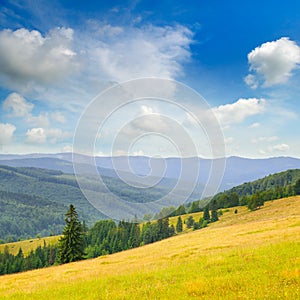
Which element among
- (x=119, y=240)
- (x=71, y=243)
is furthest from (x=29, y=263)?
(x=71, y=243)

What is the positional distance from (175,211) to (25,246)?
351 ft

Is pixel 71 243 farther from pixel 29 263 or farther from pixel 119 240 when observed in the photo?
pixel 29 263

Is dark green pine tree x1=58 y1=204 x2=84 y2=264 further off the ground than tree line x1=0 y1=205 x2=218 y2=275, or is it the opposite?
dark green pine tree x1=58 y1=204 x2=84 y2=264

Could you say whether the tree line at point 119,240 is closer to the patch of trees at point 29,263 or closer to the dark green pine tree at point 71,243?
the patch of trees at point 29,263

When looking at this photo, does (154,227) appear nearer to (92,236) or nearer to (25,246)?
(92,236)

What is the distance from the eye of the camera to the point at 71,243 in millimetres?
48688

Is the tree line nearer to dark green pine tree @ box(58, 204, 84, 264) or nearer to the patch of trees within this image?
the patch of trees

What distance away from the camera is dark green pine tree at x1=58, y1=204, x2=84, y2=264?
4781cm

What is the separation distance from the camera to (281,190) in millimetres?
117375

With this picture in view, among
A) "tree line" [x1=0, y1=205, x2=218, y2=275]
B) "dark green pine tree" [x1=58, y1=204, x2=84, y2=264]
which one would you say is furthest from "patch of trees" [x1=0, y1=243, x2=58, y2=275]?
"dark green pine tree" [x1=58, y1=204, x2=84, y2=264]

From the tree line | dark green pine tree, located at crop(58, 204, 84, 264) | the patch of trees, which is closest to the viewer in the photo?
dark green pine tree, located at crop(58, 204, 84, 264)

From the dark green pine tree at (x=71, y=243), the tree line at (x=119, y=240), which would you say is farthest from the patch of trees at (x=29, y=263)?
the dark green pine tree at (x=71, y=243)

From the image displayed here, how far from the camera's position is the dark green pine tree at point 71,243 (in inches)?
1882

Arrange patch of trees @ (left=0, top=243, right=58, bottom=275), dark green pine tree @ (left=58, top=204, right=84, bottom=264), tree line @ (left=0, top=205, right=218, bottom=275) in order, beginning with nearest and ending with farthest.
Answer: dark green pine tree @ (left=58, top=204, right=84, bottom=264)
patch of trees @ (left=0, top=243, right=58, bottom=275)
tree line @ (left=0, top=205, right=218, bottom=275)
